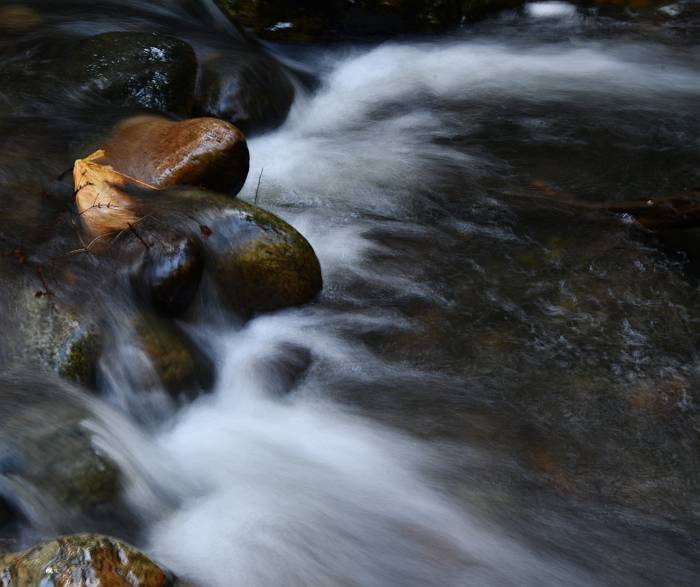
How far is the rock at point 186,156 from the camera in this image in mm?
5469

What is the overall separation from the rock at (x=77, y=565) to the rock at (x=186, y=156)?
2926 mm

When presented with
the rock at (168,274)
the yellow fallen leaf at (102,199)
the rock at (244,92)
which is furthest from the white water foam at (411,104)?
the rock at (168,274)

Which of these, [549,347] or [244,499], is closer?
[244,499]

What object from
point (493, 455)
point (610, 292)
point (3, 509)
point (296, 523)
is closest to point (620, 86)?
point (610, 292)

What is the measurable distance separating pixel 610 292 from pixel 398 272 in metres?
1.35

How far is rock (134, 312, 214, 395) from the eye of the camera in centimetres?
A: 437

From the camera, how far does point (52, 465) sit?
11.4 feet

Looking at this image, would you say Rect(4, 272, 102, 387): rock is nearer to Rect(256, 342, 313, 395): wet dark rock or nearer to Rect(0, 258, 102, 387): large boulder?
Rect(0, 258, 102, 387): large boulder

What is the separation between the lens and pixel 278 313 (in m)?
5.20

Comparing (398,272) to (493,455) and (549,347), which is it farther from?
(493,455)

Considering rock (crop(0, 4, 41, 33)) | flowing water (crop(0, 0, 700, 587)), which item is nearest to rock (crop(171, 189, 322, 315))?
flowing water (crop(0, 0, 700, 587))

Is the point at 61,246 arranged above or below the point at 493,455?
above

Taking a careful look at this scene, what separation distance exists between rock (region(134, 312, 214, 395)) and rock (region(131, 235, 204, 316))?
11 centimetres

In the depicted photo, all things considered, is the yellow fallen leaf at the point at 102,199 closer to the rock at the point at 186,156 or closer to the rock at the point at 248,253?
the rock at the point at 186,156
